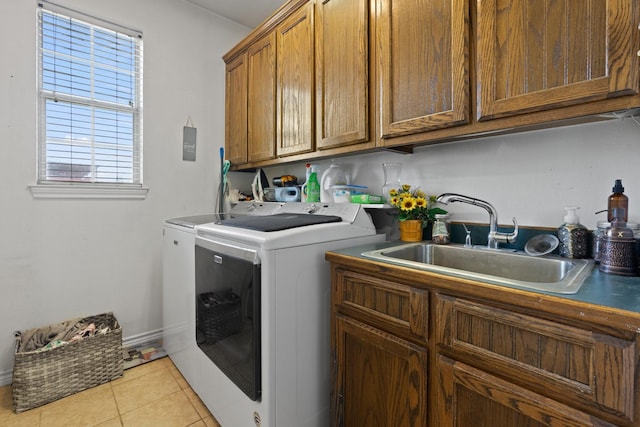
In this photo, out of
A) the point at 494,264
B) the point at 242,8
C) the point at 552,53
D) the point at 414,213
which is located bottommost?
the point at 494,264

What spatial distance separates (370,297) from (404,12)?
124 cm

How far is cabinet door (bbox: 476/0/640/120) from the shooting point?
0.83 metres

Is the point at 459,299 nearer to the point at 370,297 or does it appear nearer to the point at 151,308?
the point at 370,297

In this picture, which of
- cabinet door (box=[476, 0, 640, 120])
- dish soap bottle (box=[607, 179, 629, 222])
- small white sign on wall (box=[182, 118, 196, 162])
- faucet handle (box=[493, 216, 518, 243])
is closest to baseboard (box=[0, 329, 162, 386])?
small white sign on wall (box=[182, 118, 196, 162])

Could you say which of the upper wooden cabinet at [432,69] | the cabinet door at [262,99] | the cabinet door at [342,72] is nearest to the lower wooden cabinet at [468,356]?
the upper wooden cabinet at [432,69]

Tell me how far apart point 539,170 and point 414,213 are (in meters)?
0.56

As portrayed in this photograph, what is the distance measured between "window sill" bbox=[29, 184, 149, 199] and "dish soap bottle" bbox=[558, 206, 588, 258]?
8.61 feet

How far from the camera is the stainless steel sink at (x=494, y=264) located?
2.83 feet

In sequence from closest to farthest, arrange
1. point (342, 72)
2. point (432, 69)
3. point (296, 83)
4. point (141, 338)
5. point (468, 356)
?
point (468, 356), point (432, 69), point (342, 72), point (296, 83), point (141, 338)

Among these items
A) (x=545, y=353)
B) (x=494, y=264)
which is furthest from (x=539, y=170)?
(x=545, y=353)

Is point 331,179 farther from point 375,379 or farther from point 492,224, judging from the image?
point 375,379

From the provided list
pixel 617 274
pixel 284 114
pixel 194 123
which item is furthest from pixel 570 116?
pixel 194 123

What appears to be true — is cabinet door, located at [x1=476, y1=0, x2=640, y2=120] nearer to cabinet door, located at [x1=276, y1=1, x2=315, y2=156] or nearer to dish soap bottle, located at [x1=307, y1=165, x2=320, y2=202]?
cabinet door, located at [x1=276, y1=1, x2=315, y2=156]

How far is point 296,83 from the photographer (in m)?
1.90
